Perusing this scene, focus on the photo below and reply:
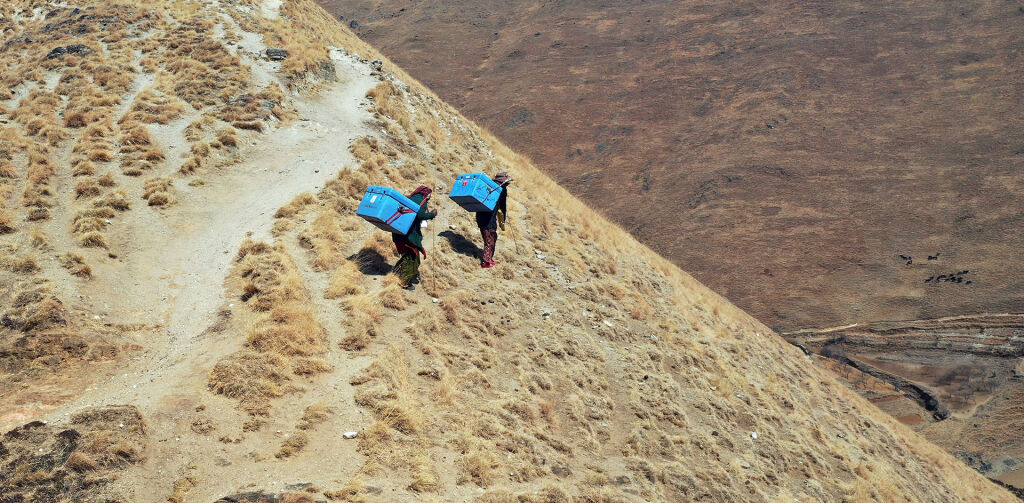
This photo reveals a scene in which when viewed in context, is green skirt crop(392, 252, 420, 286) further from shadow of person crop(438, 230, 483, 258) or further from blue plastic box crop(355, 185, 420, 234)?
shadow of person crop(438, 230, 483, 258)

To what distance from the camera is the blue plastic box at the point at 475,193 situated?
1399cm

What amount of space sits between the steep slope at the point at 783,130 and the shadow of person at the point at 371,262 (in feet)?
115

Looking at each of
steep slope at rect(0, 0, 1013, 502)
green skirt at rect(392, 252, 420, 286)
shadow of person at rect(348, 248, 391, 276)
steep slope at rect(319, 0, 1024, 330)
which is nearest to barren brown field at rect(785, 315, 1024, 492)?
steep slope at rect(319, 0, 1024, 330)

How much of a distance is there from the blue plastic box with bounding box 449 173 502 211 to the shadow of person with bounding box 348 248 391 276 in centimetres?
212

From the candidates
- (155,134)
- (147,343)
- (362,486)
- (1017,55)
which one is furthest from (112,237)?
(1017,55)

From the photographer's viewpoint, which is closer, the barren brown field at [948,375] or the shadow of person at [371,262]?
the shadow of person at [371,262]

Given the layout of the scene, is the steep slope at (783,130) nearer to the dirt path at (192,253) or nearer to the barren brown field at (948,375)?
the barren brown field at (948,375)

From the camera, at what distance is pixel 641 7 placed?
89.6m

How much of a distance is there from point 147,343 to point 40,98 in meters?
15.2

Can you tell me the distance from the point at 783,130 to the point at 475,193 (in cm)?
5654

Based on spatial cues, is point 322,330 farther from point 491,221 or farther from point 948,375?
point 948,375

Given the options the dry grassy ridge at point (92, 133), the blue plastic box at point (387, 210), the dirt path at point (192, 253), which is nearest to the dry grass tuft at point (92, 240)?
the dry grassy ridge at point (92, 133)

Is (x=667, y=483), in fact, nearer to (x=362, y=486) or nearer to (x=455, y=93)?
(x=362, y=486)

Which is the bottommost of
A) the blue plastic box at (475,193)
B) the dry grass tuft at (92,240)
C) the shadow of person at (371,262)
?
the dry grass tuft at (92,240)
